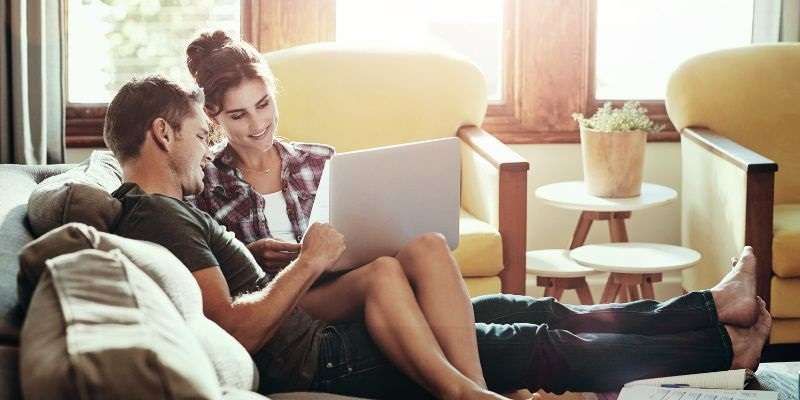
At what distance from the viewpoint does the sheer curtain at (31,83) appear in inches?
124

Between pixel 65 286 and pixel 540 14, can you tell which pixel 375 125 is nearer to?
pixel 540 14

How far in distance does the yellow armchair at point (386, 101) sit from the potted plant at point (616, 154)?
0.35 meters

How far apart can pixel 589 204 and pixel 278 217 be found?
1.32 m

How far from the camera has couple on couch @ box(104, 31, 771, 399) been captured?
76.0 inches

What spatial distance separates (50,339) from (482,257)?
7.03 ft

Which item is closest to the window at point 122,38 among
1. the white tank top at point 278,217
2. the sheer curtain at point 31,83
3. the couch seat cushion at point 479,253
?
the sheer curtain at point 31,83

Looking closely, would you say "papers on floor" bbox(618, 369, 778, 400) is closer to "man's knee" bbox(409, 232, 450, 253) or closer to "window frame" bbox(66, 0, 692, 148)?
"man's knee" bbox(409, 232, 450, 253)

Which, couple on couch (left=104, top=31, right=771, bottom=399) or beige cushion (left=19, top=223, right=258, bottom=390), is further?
couple on couch (left=104, top=31, right=771, bottom=399)

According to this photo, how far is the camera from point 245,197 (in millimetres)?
2623

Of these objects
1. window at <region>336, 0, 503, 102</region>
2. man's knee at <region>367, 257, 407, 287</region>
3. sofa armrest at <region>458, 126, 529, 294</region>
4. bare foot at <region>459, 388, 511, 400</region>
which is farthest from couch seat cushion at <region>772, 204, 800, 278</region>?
bare foot at <region>459, 388, 511, 400</region>

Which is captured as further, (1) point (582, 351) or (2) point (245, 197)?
(2) point (245, 197)

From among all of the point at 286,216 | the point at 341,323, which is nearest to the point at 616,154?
the point at 286,216

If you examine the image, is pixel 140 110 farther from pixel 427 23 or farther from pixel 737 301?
pixel 427 23

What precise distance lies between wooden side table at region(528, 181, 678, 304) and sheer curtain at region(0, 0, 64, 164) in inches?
59.6
